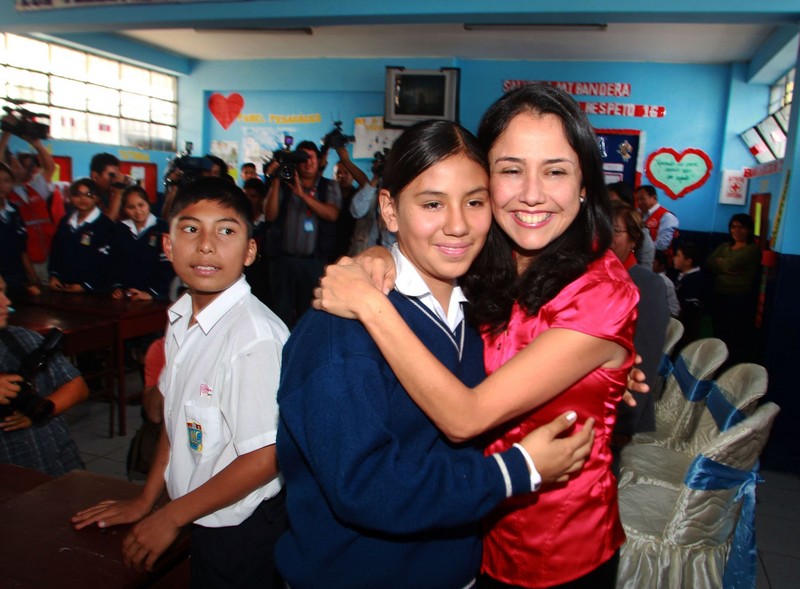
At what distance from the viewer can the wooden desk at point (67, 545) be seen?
3.76 feet

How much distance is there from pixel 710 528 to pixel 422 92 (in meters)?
6.27

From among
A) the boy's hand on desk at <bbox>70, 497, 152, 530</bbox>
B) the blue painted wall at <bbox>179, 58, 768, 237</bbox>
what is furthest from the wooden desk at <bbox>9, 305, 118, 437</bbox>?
the blue painted wall at <bbox>179, 58, 768, 237</bbox>

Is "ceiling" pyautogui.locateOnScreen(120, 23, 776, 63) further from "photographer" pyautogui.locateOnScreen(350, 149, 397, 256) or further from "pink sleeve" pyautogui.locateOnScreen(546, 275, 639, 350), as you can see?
"pink sleeve" pyautogui.locateOnScreen(546, 275, 639, 350)

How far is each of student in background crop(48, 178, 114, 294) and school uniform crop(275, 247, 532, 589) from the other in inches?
154

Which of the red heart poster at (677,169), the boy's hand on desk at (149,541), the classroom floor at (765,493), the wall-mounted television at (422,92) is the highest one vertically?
the wall-mounted television at (422,92)

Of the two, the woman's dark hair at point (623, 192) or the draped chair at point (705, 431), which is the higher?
the woman's dark hair at point (623, 192)

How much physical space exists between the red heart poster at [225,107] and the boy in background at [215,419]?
8768 mm

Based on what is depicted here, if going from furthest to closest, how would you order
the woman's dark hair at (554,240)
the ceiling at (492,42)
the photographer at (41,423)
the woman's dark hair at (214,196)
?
the ceiling at (492,42)
the photographer at (41,423)
the woman's dark hair at (214,196)
the woman's dark hair at (554,240)

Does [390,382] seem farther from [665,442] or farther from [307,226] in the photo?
[307,226]

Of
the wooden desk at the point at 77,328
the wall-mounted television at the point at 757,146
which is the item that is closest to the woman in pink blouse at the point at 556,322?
the wooden desk at the point at 77,328

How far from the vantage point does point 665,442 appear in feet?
9.21

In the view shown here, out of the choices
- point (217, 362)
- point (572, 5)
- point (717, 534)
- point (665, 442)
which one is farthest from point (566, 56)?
point (217, 362)

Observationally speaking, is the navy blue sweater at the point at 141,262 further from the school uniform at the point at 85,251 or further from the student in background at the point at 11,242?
the student in background at the point at 11,242

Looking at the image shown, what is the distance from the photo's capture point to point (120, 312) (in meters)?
3.65
